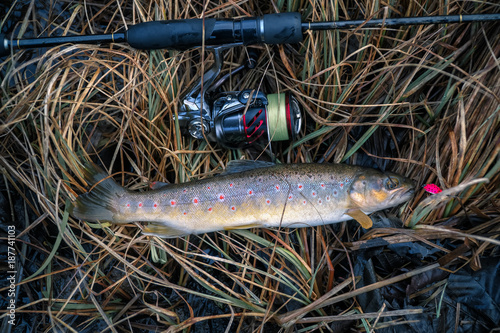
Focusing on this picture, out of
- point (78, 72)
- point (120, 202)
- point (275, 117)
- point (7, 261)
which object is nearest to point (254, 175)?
point (275, 117)

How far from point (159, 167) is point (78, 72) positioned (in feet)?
3.02

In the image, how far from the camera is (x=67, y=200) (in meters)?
2.32

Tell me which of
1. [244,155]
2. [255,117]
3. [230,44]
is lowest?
[244,155]

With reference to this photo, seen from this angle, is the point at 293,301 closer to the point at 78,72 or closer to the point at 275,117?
the point at 275,117

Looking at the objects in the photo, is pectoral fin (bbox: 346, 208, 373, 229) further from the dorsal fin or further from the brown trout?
Answer: the dorsal fin

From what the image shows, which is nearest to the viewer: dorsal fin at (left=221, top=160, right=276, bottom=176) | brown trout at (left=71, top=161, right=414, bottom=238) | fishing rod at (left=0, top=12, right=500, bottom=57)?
fishing rod at (left=0, top=12, right=500, bottom=57)

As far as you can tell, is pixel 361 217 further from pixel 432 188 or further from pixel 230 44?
pixel 230 44

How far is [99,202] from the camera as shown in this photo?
2230 millimetres

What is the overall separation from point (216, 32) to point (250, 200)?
3.51 feet

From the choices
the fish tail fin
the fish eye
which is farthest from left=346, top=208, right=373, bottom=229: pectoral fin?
the fish tail fin

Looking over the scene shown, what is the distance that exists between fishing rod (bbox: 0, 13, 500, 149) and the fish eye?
67 cm

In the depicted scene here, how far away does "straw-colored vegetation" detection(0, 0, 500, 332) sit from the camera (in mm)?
2293

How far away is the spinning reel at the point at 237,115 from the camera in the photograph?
2264mm

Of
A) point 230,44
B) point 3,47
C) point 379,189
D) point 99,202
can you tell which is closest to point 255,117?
point 230,44
